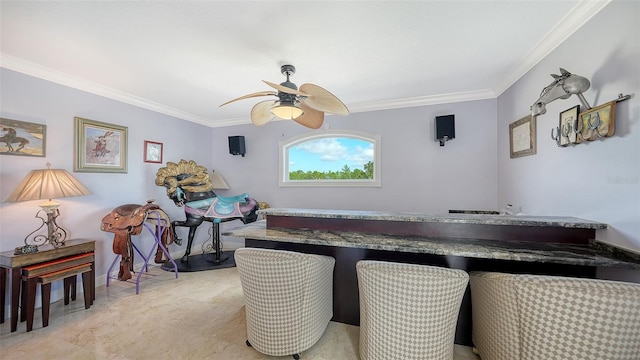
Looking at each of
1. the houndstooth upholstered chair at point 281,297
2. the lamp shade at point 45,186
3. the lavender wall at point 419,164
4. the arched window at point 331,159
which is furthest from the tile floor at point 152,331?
the arched window at point 331,159

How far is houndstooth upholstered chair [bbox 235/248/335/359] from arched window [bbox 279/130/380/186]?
7.72 feet

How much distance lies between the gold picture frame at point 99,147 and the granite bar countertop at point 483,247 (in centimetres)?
244

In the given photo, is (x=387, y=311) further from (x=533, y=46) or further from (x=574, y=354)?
(x=533, y=46)

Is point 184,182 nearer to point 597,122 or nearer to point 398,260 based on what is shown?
point 398,260

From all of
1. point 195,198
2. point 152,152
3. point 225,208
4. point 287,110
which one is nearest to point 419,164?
point 287,110

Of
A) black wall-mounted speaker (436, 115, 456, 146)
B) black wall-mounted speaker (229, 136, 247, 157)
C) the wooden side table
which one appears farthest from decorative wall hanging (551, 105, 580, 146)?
the wooden side table

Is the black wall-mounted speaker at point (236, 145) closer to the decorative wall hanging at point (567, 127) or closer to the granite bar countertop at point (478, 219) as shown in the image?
the granite bar countertop at point (478, 219)

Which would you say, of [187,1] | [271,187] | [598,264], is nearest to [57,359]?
[187,1]

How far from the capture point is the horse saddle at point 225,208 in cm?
365

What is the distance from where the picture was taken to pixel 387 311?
4.83 feet

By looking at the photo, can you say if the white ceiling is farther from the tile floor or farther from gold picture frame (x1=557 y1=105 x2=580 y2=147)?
the tile floor

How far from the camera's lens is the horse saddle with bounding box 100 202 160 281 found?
9.37 feet

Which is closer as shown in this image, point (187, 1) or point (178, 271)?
point (187, 1)

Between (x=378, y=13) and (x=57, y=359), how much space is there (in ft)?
11.7
